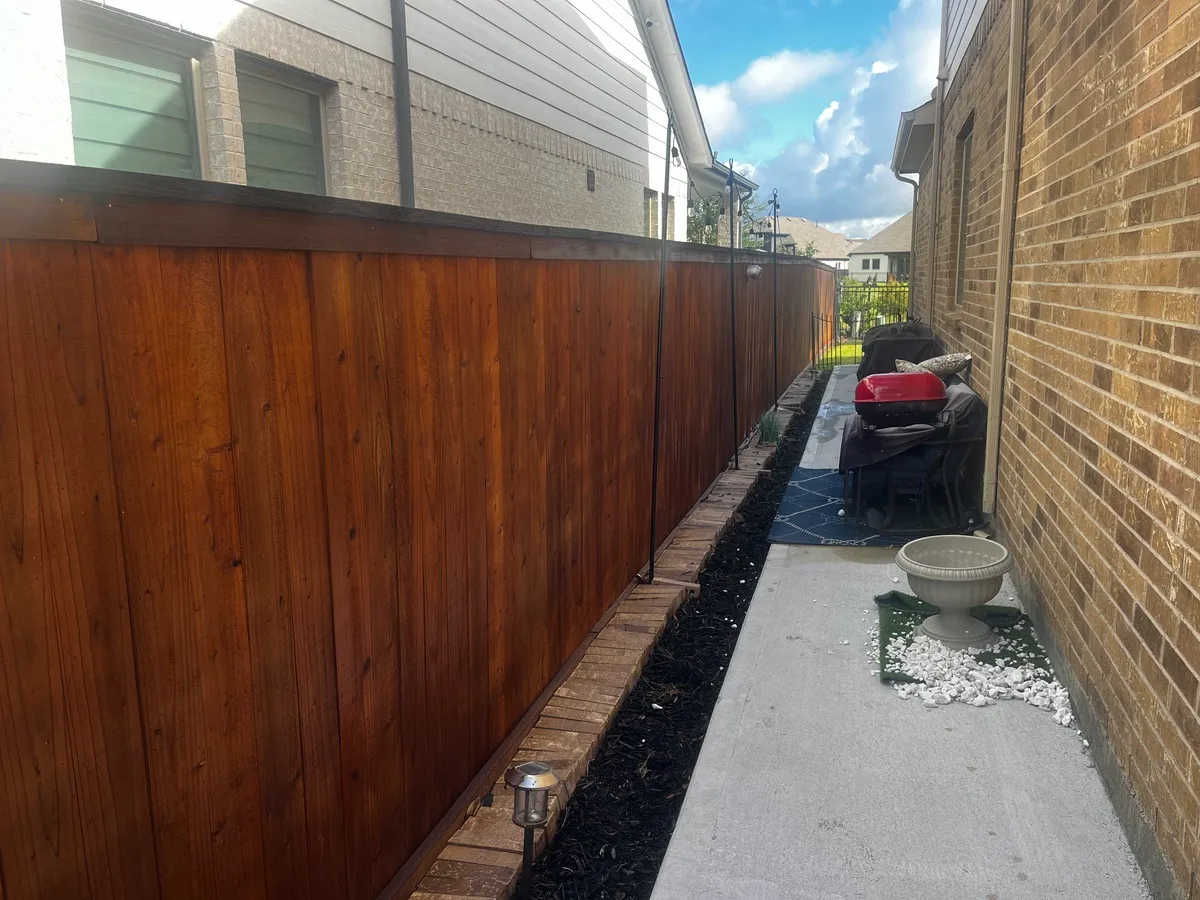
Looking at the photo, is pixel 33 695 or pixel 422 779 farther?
pixel 422 779

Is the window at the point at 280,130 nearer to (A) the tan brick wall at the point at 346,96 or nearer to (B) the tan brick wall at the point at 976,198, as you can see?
(A) the tan brick wall at the point at 346,96

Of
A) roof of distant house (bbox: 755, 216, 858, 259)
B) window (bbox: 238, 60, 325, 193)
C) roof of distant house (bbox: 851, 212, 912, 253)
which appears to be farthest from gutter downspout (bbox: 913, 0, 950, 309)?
roof of distant house (bbox: 755, 216, 858, 259)

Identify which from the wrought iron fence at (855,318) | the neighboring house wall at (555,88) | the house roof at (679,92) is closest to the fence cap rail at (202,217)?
the neighboring house wall at (555,88)

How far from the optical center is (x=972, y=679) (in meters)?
3.72

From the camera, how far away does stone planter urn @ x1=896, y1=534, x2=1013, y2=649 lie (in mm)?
3906

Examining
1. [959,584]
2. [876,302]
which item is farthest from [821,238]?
[959,584]

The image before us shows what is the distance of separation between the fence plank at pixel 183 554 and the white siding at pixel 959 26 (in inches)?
273

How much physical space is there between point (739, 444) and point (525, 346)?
5.34 m

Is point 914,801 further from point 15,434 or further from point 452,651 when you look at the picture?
point 15,434

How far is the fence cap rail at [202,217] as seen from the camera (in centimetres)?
133

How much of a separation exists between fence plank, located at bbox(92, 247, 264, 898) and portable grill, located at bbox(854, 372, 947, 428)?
507cm

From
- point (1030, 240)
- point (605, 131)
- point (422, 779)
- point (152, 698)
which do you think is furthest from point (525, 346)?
point (605, 131)

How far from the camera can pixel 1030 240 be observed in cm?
444

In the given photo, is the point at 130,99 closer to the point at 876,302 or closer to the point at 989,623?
the point at 989,623
